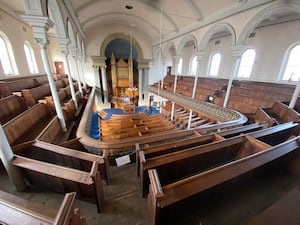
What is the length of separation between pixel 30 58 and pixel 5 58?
1988 mm

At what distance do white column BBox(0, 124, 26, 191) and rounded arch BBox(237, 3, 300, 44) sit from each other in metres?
6.20

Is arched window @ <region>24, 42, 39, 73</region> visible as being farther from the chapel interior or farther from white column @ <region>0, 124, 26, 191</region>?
white column @ <region>0, 124, 26, 191</region>

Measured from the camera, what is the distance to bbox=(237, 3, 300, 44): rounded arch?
3.40 metres

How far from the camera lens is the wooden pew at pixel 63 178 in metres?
1.15

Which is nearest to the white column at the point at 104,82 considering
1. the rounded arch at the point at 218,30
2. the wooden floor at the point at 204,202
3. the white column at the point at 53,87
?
the rounded arch at the point at 218,30

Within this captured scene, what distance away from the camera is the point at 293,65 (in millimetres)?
5680

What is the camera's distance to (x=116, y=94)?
1151 centimetres

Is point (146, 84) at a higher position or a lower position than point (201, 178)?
lower

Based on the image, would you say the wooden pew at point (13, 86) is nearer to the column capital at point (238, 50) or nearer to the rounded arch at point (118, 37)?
the rounded arch at point (118, 37)

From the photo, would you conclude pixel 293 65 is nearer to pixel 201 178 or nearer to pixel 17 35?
pixel 201 178

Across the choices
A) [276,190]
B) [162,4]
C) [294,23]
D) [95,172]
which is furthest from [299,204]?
[294,23]

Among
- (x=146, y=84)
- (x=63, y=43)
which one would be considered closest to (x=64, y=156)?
(x=63, y=43)

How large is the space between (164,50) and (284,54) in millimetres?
6424

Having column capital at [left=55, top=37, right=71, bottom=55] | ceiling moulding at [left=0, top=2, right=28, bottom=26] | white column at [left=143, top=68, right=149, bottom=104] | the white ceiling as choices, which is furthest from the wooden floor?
white column at [left=143, top=68, right=149, bottom=104]
